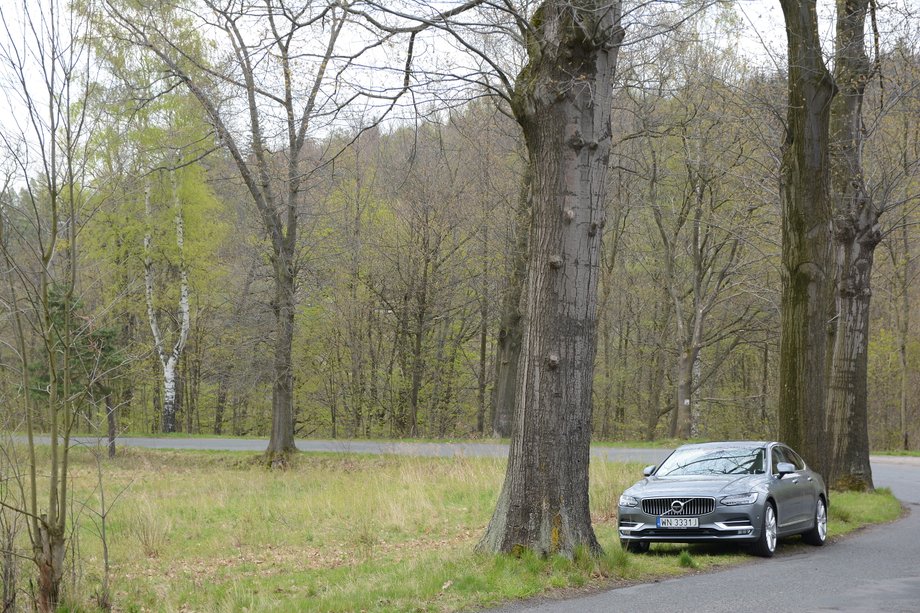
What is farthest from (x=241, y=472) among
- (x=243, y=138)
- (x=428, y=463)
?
(x=243, y=138)

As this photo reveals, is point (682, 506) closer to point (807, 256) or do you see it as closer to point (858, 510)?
point (807, 256)

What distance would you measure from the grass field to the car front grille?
578 mm

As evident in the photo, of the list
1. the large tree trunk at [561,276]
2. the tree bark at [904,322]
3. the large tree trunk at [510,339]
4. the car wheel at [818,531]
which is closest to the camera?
the large tree trunk at [561,276]

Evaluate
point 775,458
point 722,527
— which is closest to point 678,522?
point 722,527

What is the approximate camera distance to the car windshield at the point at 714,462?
12.7m

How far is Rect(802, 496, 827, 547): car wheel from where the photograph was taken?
13406 mm

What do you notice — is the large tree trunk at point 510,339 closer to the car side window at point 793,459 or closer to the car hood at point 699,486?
the car side window at point 793,459

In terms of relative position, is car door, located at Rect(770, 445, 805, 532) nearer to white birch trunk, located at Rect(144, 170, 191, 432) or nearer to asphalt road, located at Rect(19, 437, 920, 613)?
asphalt road, located at Rect(19, 437, 920, 613)

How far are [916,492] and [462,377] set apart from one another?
25.1 m

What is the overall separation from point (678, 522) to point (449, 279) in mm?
25575

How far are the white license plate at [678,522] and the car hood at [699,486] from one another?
1.01ft

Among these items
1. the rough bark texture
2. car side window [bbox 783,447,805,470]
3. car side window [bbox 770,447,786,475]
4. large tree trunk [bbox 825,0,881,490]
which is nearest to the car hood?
car side window [bbox 770,447,786,475]

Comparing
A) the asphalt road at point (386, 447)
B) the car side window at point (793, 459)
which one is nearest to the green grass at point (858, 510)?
the car side window at point (793, 459)

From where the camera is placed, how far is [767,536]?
1184 centimetres
